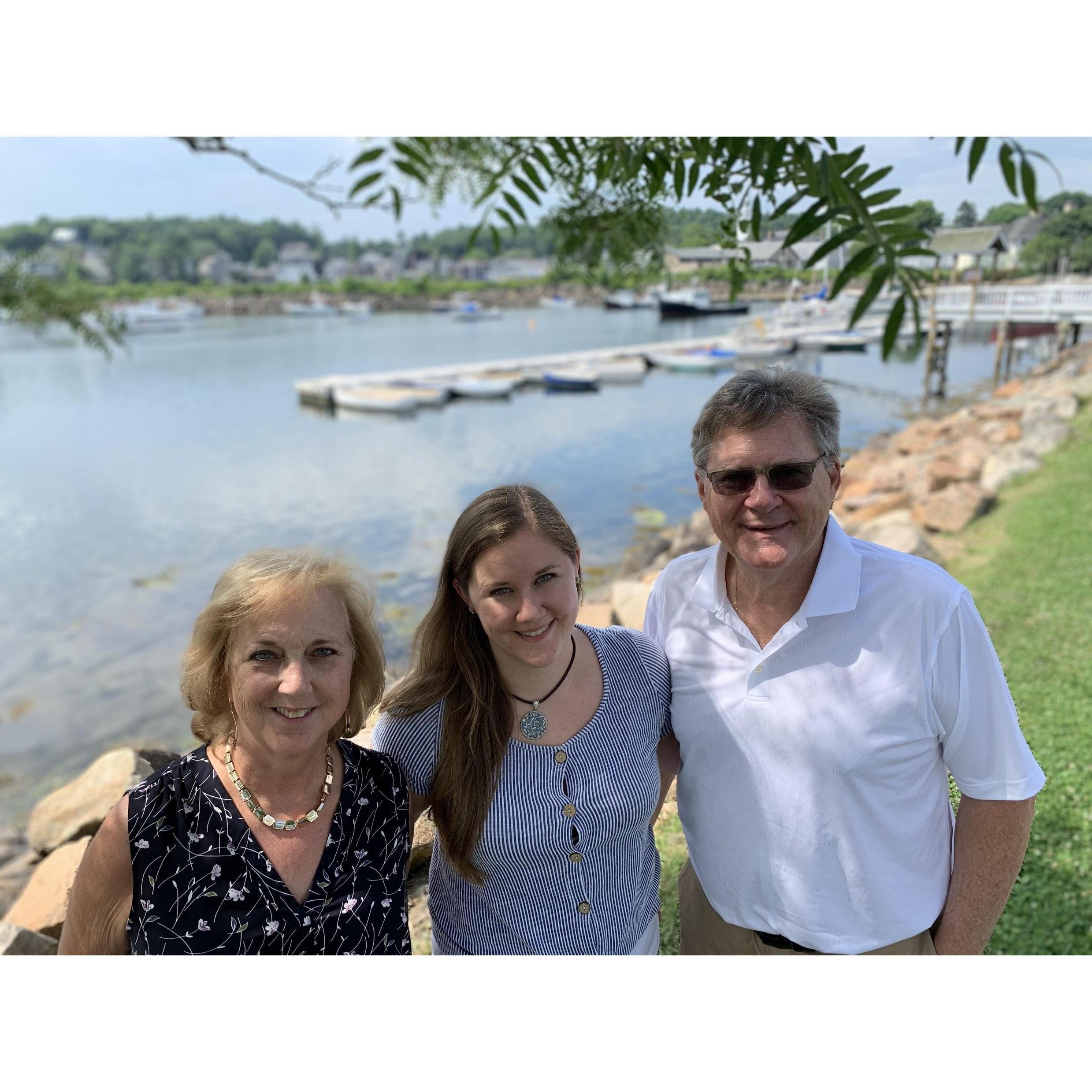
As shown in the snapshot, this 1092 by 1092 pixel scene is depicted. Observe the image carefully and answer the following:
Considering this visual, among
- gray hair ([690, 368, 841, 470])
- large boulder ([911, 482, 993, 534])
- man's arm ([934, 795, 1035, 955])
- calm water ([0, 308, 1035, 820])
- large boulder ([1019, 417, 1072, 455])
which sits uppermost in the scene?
gray hair ([690, 368, 841, 470])

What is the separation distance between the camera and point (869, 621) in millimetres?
1943

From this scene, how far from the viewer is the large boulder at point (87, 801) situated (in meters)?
4.60

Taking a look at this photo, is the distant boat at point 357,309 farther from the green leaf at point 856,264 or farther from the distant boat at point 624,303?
the green leaf at point 856,264

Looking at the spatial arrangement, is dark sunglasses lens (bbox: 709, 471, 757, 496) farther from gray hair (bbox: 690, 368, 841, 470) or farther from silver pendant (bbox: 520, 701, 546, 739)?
silver pendant (bbox: 520, 701, 546, 739)

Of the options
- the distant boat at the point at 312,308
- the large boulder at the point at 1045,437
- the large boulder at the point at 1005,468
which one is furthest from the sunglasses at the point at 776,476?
the distant boat at the point at 312,308

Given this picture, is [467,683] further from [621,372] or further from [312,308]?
[312,308]

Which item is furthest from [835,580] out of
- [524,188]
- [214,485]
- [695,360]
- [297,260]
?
[695,360]

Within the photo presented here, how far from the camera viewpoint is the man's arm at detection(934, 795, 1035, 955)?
197cm

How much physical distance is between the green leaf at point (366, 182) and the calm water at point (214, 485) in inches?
21.8

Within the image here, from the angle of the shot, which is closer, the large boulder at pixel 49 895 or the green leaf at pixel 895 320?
the green leaf at pixel 895 320

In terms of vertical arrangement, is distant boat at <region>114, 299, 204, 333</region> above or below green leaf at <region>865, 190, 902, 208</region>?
below

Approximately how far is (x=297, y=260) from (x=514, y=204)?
7646mm

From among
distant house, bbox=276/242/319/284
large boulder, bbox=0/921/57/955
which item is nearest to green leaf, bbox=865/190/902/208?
large boulder, bbox=0/921/57/955

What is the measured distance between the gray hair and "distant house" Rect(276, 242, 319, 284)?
11.5 ft
